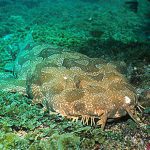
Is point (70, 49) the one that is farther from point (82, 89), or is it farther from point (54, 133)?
point (54, 133)

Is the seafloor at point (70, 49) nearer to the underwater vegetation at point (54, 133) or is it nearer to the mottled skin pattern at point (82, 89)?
the underwater vegetation at point (54, 133)

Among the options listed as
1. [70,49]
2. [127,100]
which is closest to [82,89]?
[127,100]

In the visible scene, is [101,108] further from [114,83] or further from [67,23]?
[67,23]

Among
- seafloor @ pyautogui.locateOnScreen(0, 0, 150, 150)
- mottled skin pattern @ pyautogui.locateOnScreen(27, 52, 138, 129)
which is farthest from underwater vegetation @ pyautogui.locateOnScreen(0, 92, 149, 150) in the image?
mottled skin pattern @ pyautogui.locateOnScreen(27, 52, 138, 129)

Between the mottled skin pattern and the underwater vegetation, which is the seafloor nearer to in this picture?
the underwater vegetation

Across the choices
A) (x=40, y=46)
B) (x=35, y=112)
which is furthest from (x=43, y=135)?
(x=40, y=46)

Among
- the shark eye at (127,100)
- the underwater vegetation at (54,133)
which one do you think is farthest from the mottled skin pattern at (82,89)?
the underwater vegetation at (54,133)
